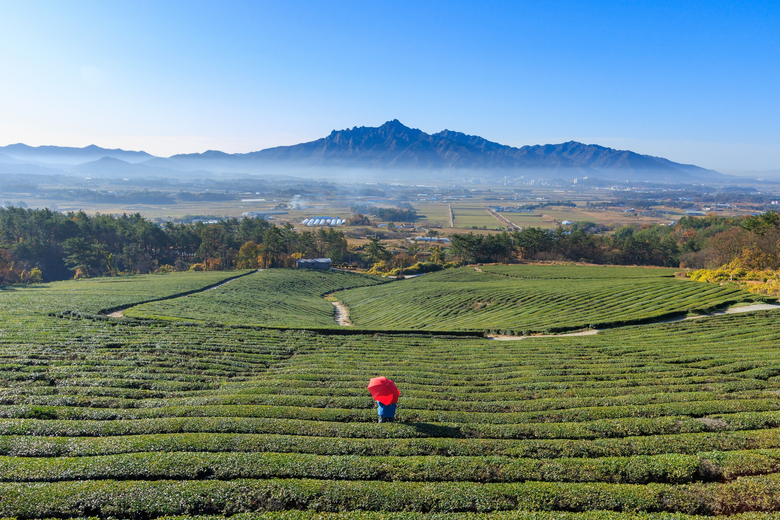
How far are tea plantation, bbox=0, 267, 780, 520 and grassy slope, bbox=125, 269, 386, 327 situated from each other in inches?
357

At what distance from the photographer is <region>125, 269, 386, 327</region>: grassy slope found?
3747 centimetres

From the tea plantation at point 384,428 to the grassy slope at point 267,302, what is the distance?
908cm

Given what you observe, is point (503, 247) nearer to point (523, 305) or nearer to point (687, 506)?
point (523, 305)

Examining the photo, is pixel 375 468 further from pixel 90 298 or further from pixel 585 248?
pixel 585 248

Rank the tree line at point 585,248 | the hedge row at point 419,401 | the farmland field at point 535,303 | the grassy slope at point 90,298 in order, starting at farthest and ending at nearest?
the tree line at point 585,248
the farmland field at point 535,303
the grassy slope at point 90,298
the hedge row at point 419,401

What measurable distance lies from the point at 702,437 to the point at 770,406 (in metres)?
5.36

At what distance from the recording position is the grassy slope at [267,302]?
37469 millimetres

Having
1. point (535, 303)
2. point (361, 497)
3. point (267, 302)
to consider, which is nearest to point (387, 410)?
point (361, 497)

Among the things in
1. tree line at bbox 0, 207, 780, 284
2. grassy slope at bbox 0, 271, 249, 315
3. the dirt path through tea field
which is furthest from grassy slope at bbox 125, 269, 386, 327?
tree line at bbox 0, 207, 780, 284

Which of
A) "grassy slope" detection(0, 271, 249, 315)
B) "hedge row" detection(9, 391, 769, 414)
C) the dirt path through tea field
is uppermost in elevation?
"hedge row" detection(9, 391, 769, 414)

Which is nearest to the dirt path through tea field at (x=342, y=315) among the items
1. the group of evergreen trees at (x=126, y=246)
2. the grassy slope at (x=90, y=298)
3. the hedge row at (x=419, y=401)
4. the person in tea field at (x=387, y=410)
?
the grassy slope at (x=90, y=298)

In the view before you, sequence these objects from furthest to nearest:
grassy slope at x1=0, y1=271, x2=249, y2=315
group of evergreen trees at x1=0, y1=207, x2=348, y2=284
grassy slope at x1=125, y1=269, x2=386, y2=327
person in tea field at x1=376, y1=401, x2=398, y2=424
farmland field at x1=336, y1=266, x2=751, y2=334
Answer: group of evergreen trees at x1=0, y1=207, x2=348, y2=284 → grassy slope at x1=125, y1=269, x2=386, y2=327 → farmland field at x1=336, y1=266, x2=751, y2=334 → grassy slope at x1=0, y1=271, x2=249, y2=315 → person in tea field at x1=376, y1=401, x2=398, y2=424

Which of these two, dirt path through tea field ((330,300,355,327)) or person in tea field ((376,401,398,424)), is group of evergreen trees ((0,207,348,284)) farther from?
person in tea field ((376,401,398,424))

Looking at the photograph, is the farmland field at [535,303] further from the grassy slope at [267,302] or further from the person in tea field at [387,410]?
the person in tea field at [387,410]
